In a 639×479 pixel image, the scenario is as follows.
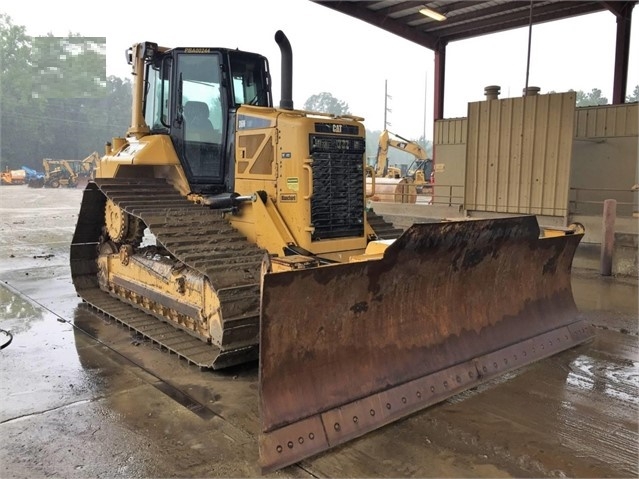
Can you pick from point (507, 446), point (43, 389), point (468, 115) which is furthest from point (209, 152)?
point (468, 115)

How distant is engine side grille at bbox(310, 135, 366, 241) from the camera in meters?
5.21

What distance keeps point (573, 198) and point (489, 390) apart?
9039 millimetres

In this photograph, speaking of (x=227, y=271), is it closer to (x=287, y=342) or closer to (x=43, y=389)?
(x=287, y=342)

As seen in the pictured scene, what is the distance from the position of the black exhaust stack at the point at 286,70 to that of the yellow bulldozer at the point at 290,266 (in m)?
0.02

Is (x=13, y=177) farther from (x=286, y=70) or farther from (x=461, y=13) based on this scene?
(x=286, y=70)

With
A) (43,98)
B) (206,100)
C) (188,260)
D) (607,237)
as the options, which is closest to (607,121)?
(607,237)

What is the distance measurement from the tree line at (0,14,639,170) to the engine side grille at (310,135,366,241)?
41.4m

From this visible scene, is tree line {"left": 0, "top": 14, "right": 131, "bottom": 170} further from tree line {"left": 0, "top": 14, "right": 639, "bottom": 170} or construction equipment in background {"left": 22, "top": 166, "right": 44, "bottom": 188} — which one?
construction equipment in background {"left": 22, "top": 166, "right": 44, "bottom": 188}

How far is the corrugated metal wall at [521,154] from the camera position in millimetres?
10172

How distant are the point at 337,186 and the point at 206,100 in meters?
1.85

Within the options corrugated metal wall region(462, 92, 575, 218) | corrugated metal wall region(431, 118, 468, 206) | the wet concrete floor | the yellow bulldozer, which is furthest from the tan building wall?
the yellow bulldozer

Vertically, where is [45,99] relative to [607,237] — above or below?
above

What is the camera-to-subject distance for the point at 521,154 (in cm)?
1084

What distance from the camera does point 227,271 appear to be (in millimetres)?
4461
